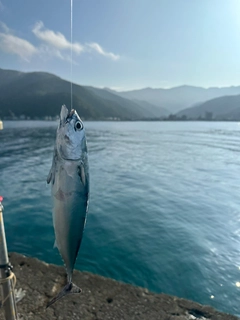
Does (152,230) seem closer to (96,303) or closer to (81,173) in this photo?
(96,303)

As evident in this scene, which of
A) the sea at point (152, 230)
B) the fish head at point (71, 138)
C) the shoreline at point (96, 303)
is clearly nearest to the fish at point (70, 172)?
the fish head at point (71, 138)

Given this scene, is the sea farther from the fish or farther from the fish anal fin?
the fish anal fin

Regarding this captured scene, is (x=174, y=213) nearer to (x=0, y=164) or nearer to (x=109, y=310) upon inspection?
(x=109, y=310)

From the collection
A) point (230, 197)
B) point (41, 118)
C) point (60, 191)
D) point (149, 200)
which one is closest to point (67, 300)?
point (60, 191)

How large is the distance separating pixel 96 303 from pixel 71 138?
3.68m

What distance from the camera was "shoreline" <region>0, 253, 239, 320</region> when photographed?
4.38 m

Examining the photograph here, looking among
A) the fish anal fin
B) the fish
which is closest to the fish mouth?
the fish

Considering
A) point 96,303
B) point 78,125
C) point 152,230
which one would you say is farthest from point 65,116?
point 152,230

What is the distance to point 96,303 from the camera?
4.72 meters

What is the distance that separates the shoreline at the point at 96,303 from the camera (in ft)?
14.4

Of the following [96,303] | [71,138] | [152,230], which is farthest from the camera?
[152,230]

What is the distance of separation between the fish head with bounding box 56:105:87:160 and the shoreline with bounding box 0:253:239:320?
3274 mm

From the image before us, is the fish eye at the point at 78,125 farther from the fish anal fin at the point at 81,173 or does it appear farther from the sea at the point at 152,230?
the sea at the point at 152,230

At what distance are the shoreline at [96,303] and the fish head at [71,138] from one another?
10.7 feet
